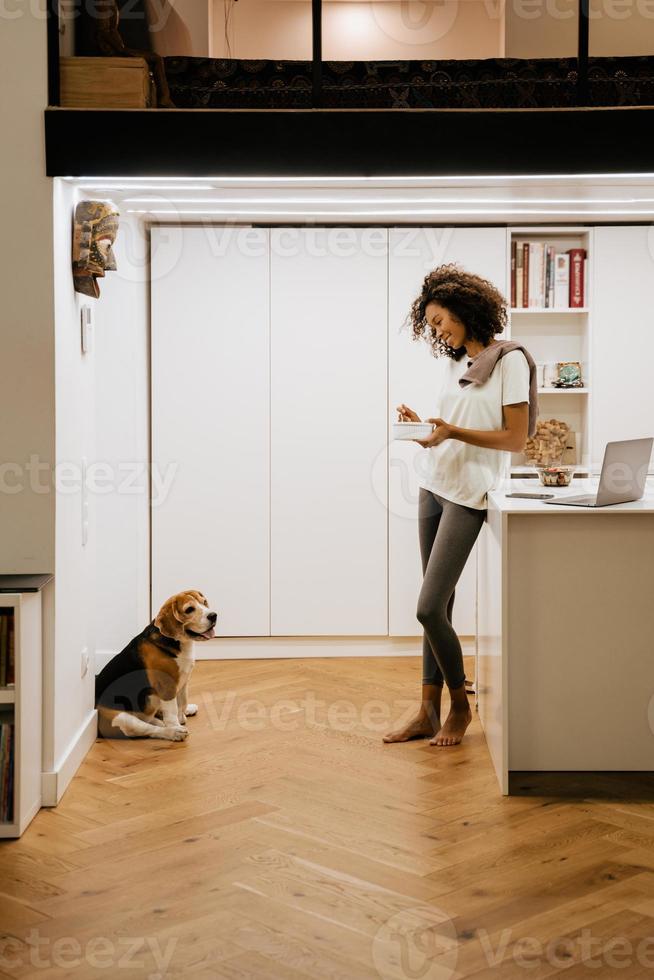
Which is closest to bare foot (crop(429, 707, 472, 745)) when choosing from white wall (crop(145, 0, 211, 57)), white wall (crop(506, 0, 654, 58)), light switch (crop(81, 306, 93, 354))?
light switch (crop(81, 306, 93, 354))

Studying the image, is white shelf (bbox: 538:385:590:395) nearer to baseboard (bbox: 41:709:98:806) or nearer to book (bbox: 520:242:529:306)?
book (bbox: 520:242:529:306)

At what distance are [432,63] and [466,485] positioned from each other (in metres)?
1.61

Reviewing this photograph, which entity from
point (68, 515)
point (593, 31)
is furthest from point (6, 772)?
point (593, 31)

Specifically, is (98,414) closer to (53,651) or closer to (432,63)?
(53,651)

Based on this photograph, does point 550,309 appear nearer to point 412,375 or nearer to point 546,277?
point 546,277

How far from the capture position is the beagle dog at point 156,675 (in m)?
3.82

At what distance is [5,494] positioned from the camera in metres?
3.23

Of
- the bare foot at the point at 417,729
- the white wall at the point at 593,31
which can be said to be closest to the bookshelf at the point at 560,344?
the white wall at the point at 593,31

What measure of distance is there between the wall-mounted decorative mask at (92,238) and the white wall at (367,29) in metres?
1.83

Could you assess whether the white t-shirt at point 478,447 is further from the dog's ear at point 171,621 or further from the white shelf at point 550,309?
the white shelf at point 550,309

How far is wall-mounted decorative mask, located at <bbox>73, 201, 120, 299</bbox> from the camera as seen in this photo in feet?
11.2

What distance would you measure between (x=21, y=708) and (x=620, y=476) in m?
1.99

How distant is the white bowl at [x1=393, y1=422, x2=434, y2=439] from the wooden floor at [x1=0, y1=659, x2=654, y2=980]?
45.4 inches

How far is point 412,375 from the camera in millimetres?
5066
